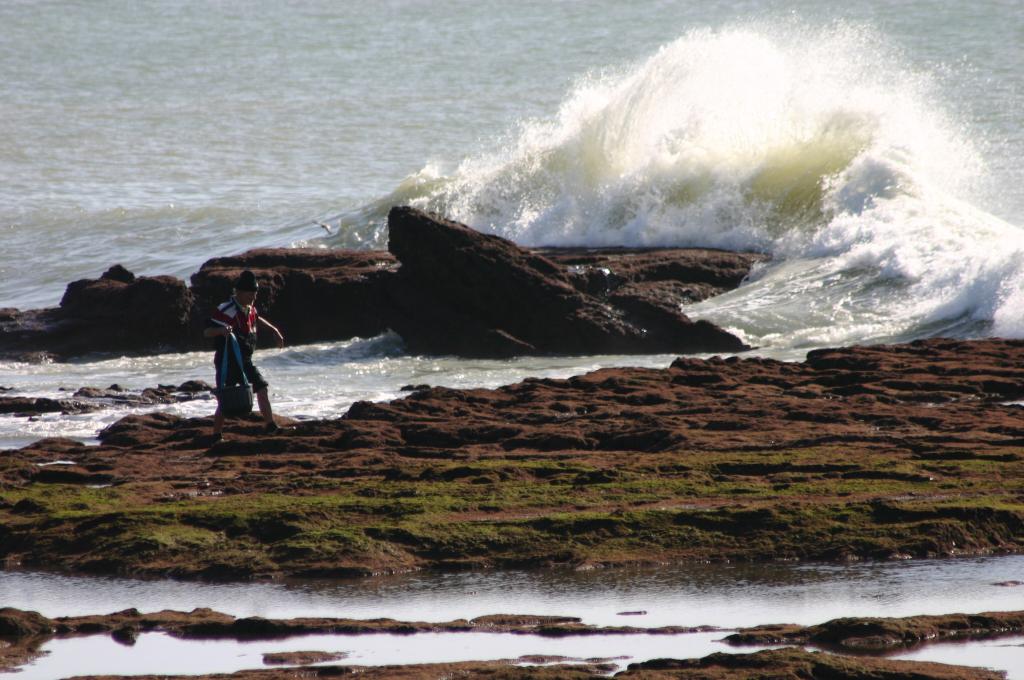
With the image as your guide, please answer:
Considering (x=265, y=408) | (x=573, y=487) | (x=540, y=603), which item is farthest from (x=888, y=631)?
(x=265, y=408)

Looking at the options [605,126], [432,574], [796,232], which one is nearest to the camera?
[432,574]

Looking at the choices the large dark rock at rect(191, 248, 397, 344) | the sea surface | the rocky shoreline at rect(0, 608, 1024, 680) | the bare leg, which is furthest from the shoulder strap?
the large dark rock at rect(191, 248, 397, 344)

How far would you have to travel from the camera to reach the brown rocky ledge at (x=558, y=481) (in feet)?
23.9

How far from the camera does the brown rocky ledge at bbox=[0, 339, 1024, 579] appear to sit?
23.9 feet

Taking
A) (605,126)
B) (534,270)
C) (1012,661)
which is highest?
(605,126)

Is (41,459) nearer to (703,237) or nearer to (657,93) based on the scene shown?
(703,237)

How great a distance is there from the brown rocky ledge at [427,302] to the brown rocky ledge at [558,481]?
12.2 feet

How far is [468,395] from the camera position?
38.5 ft

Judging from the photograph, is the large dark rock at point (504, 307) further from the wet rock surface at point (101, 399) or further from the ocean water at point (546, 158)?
the wet rock surface at point (101, 399)

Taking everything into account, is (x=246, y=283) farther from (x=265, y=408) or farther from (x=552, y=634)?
(x=552, y=634)

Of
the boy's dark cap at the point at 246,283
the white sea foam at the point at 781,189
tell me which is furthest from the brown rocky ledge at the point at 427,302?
the boy's dark cap at the point at 246,283

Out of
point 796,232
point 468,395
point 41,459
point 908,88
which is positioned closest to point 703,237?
point 796,232

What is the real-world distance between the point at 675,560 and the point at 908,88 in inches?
832

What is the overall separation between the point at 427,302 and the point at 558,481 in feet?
27.0
